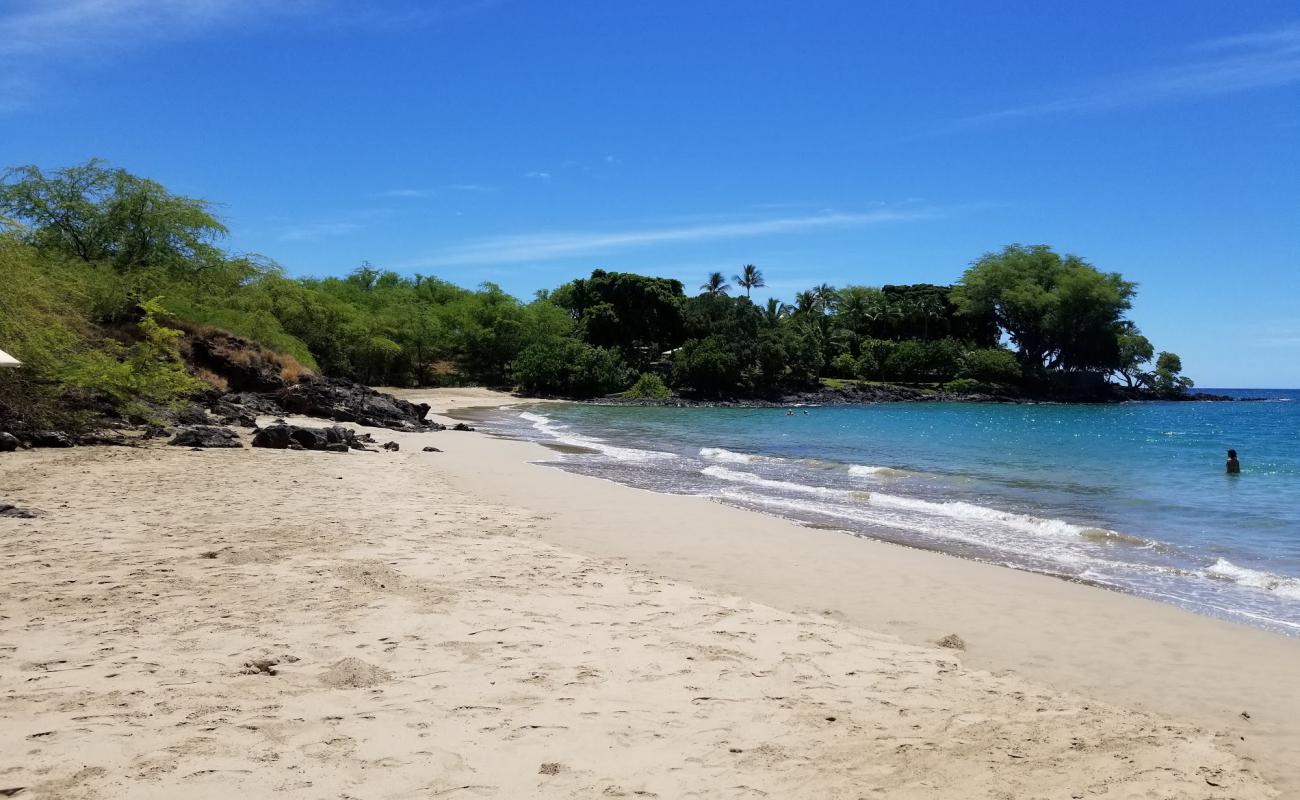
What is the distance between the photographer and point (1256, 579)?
30.4 ft

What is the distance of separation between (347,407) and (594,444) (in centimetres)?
858

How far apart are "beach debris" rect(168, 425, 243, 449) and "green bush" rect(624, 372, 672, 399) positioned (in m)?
51.4

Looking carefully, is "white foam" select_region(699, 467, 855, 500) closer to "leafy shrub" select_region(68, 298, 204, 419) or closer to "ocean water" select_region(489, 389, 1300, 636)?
"ocean water" select_region(489, 389, 1300, 636)

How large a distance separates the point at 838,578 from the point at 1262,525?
9.95m

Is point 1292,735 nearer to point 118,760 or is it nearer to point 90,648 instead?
point 118,760

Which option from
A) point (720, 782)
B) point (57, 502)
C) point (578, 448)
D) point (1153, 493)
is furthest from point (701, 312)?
point (720, 782)

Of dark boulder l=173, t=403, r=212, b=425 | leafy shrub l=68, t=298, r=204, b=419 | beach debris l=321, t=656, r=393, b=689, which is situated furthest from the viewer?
dark boulder l=173, t=403, r=212, b=425

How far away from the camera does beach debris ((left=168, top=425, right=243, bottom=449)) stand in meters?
17.2

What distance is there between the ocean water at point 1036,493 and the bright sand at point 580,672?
1.89 metres

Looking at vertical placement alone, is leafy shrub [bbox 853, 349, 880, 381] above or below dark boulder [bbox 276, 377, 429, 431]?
above

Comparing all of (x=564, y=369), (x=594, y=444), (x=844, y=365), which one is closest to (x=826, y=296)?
(x=844, y=365)

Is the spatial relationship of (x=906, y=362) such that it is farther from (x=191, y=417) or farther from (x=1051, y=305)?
(x=191, y=417)

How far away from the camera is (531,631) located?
590cm

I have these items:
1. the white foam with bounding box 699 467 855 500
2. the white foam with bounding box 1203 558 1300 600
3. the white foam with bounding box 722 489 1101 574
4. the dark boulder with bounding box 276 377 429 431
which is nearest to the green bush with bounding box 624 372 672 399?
the dark boulder with bounding box 276 377 429 431
